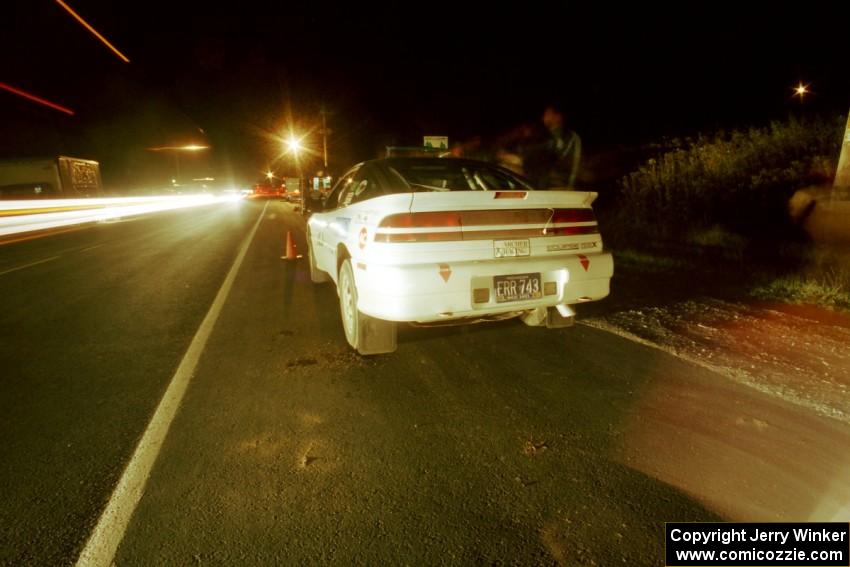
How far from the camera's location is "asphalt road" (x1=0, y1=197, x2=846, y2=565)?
1.96 metres

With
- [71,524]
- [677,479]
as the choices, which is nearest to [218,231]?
[71,524]

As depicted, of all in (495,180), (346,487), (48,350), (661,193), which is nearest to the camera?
(346,487)

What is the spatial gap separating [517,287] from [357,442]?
59.9 inches

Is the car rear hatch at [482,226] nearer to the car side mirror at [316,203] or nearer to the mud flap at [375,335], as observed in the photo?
the mud flap at [375,335]

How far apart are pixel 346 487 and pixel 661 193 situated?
946 cm

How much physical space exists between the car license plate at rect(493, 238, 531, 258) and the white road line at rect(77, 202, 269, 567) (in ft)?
7.92

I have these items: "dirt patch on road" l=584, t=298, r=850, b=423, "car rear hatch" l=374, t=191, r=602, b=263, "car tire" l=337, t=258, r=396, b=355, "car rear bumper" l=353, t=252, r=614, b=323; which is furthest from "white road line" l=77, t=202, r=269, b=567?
"dirt patch on road" l=584, t=298, r=850, b=423

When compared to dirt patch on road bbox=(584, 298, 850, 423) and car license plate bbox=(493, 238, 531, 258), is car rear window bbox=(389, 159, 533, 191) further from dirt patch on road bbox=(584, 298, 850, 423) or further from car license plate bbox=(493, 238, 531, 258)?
dirt patch on road bbox=(584, 298, 850, 423)

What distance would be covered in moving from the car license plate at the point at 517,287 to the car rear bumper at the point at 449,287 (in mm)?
31

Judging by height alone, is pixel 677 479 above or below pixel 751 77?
below

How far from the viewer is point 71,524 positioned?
207cm

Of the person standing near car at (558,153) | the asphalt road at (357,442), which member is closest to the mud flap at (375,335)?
the asphalt road at (357,442)

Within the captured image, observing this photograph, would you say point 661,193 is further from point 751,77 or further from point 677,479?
point 677,479

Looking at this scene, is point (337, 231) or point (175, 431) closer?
point (175, 431)
